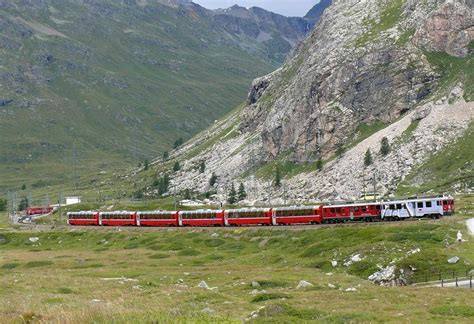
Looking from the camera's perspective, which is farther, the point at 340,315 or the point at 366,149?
the point at 366,149

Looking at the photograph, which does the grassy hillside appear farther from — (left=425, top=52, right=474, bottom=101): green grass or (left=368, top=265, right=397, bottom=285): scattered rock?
(left=425, top=52, right=474, bottom=101): green grass

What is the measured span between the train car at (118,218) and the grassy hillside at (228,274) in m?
8.47

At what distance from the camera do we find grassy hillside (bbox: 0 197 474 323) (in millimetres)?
30922

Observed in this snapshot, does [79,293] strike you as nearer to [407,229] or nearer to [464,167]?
[407,229]

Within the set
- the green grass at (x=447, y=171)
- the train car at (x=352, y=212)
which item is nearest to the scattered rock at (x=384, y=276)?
the train car at (x=352, y=212)

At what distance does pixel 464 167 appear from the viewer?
153m

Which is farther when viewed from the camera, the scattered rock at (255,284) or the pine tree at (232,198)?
the pine tree at (232,198)

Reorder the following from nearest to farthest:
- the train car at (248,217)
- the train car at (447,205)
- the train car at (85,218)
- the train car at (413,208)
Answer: the train car at (413,208) → the train car at (447,205) → the train car at (248,217) → the train car at (85,218)

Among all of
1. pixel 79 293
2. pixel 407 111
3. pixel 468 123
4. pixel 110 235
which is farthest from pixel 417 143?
pixel 79 293

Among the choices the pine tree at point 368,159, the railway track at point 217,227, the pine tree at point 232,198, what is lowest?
the railway track at point 217,227

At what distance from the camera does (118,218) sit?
134625mm

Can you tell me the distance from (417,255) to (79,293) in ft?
106

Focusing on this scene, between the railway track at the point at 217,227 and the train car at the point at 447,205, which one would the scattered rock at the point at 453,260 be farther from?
the train car at the point at 447,205

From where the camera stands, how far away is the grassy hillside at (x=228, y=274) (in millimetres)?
30922
